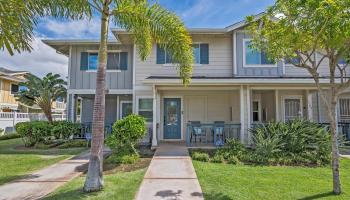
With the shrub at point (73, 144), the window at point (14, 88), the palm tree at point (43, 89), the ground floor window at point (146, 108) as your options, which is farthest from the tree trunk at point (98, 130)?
the window at point (14, 88)

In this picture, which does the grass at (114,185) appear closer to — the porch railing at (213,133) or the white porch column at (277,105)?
the porch railing at (213,133)

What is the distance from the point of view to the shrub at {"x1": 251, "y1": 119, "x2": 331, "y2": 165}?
A: 849 cm

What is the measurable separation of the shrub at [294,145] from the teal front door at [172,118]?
16.5 feet

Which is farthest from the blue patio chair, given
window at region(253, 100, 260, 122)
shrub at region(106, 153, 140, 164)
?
shrub at region(106, 153, 140, 164)

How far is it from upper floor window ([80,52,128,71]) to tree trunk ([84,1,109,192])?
7.85 metres

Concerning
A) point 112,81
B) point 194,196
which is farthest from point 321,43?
point 112,81

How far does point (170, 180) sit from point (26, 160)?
622 centimetres

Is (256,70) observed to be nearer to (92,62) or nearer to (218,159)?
(218,159)

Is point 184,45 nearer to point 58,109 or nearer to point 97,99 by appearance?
point 97,99

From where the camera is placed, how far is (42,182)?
6.25 m

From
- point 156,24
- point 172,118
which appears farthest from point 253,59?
point 156,24

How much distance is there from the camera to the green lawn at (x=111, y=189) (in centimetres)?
508

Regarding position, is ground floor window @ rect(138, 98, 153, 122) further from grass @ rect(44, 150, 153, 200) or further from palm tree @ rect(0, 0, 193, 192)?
palm tree @ rect(0, 0, 193, 192)

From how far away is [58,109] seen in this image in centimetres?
3694
